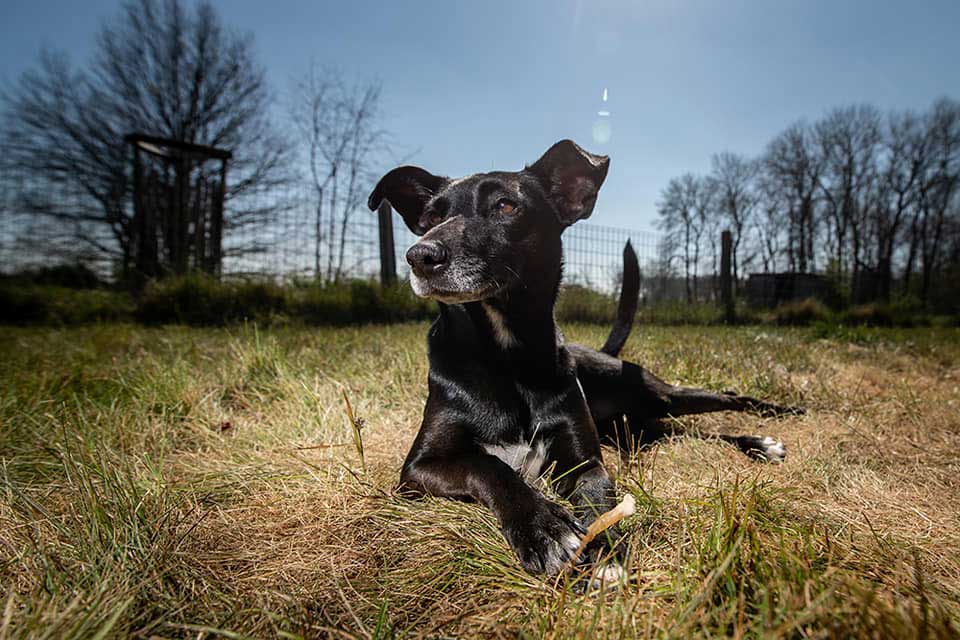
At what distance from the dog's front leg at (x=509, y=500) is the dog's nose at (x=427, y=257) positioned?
2.54ft

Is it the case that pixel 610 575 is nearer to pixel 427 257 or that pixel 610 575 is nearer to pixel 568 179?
pixel 427 257

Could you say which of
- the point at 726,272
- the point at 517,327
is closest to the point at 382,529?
the point at 517,327

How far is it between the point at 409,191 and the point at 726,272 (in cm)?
1361

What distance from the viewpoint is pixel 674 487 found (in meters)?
1.84

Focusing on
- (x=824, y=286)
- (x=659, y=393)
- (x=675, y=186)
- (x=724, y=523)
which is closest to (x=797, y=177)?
(x=675, y=186)

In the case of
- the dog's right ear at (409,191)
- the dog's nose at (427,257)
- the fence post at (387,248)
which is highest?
the fence post at (387,248)

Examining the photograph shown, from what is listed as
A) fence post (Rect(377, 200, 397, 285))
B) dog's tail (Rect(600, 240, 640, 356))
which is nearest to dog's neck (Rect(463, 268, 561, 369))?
dog's tail (Rect(600, 240, 640, 356))

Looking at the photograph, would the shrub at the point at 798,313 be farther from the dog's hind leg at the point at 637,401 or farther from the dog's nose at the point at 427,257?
the dog's nose at the point at 427,257

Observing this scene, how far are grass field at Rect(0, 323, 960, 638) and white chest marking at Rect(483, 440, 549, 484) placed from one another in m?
0.40

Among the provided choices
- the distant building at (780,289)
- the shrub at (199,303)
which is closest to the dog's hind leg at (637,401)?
the shrub at (199,303)

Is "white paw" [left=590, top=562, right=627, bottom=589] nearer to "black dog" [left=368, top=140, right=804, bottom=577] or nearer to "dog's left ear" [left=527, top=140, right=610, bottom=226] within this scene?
"black dog" [left=368, top=140, right=804, bottom=577]

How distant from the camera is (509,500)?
4.94 feet

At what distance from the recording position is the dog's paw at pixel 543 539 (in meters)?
1.27

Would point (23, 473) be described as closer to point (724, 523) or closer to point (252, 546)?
point (252, 546)
